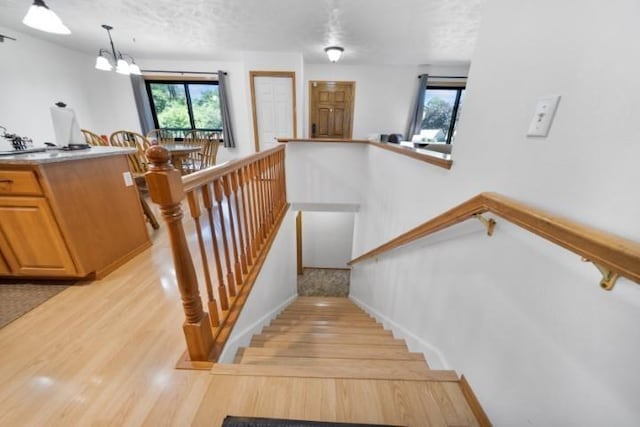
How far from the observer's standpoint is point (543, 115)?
69 cm

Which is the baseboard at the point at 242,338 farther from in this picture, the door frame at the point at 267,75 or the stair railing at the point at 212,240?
the door frame at the point at 267,75

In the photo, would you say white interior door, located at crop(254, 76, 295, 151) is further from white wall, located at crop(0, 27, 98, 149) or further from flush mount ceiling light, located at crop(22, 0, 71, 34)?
white wall, located at crop(0, 27, 98, 149)

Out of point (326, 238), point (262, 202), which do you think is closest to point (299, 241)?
point (326, 238)

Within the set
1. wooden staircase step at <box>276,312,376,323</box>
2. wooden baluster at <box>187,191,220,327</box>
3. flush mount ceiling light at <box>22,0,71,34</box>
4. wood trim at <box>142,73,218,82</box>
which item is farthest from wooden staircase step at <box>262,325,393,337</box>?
wood trim at <box>142,73,218,82</box>

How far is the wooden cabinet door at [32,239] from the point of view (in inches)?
56.5

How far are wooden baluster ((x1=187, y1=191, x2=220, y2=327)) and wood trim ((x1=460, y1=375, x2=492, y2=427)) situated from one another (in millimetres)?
1166

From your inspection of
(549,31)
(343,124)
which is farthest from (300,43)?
(549,31)

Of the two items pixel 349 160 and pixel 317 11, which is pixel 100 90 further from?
pixel 349 160

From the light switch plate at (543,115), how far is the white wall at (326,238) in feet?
13.9

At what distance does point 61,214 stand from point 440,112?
6.60 meters

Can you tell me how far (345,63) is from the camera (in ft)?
16.3

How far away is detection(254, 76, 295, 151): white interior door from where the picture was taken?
14.4ft

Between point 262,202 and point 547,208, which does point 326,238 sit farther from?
point 547,208

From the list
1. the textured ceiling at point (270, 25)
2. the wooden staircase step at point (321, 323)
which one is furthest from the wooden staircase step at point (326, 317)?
the textured ceiling at point (270, 25)
